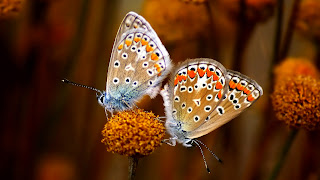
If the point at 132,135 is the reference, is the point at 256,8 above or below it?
above

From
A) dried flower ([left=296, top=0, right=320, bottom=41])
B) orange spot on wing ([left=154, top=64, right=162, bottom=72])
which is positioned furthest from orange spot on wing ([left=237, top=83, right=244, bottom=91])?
dried flower ([left=296, top=0, right=320, bottom=41])

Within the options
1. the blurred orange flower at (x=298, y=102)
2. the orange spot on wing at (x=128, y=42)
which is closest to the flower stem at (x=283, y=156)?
the blurred orange flower at (x=298, y=102)

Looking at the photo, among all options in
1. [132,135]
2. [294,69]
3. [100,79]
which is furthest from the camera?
[100,79]

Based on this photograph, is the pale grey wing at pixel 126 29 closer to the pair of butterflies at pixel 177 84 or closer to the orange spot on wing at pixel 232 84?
the pair of butterflies at pixel 177 84

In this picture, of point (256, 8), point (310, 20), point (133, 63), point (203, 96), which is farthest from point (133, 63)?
point (310, 20)

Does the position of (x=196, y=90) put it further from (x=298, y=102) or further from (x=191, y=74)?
(x=298, y=102)

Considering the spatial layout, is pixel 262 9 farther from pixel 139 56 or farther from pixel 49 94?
pixel 49 94

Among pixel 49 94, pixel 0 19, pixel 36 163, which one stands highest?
pixel 0 19

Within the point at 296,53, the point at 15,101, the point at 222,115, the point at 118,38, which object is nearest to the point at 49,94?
the point at 15,101
